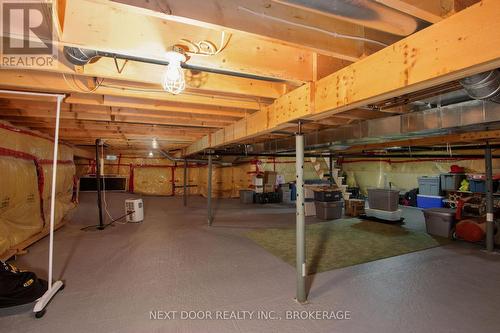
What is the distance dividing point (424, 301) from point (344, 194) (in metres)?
5.40

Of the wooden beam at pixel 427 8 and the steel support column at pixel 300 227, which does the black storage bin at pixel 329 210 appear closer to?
the steel support column at pixel 300 227

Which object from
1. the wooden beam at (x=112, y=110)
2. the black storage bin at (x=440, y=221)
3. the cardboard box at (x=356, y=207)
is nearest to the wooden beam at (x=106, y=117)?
the wooden beam at (x=112, y=110)

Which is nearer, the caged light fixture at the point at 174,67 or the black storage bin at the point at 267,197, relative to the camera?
the caged light fixture at the point at 174,67

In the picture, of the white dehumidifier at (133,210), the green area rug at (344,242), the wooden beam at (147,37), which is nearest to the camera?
the wooden beam at (147,37)

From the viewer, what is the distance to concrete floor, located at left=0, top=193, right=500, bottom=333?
6.48 ft

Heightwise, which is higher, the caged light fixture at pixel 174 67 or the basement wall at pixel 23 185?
the caged light fixture at pixel 174 67

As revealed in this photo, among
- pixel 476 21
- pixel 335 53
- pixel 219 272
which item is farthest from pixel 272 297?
pixel 476 21

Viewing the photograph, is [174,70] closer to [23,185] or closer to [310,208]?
[23,185]

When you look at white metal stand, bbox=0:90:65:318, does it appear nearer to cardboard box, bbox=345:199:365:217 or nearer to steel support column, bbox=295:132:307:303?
steel support column, bbox=295:132:307:303

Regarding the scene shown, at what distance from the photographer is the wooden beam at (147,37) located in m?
1.37

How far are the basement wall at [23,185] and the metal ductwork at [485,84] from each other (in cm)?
480

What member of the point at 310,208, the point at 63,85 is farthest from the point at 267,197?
the point at 63,85

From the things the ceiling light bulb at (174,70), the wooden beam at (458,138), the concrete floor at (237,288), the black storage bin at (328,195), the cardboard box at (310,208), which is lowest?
the concrete floor at (237,288)

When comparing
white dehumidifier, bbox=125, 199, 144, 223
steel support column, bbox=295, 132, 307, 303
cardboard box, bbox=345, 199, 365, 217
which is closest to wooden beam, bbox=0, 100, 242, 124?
steel support column, bbox=295, 132, 307, 303
